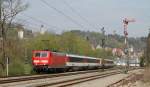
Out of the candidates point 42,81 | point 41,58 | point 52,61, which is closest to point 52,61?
point 52,61

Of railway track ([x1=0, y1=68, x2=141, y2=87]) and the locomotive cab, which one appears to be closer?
railway track ([x1=0, y1=68, x2=141, y2=87])

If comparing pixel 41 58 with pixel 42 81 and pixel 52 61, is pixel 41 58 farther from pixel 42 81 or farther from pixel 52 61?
pixel 42 81

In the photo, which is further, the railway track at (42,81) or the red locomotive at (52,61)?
the red locomotive at (52,61)

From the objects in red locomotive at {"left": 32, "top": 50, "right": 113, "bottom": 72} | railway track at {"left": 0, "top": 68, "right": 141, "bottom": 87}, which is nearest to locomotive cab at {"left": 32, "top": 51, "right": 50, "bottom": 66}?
red locomotive at {"left": 32, "top": 50, "right": 113, "bottom": 72}

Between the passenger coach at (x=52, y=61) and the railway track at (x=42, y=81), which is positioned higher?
the passenger coach at (x=52, y=61)

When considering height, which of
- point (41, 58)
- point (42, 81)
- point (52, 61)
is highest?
point (41, 58)

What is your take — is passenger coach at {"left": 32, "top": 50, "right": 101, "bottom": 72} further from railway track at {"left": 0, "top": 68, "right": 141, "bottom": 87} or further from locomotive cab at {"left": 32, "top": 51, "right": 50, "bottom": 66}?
railway track at {"left": 0, "top": 68, "right": 141, "bottom": 87}

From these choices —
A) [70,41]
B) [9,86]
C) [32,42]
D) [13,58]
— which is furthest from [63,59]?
[70,41]

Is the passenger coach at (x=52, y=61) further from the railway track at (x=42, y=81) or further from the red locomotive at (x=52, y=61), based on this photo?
the railway track at (x=42, y=81)

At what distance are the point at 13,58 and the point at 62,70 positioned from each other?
32.9 feet

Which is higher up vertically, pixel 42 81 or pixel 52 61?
pixel 52 61

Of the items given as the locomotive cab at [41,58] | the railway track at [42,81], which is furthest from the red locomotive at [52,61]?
the railway track at [42,81]

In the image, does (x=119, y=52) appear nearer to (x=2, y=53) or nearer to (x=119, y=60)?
(x=119, y=60)

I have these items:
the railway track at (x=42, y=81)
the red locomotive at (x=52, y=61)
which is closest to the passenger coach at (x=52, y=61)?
the red locomotive at (x=52, y=61)
